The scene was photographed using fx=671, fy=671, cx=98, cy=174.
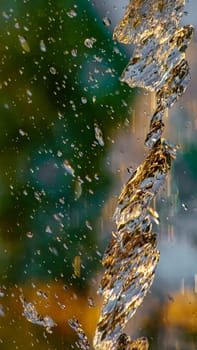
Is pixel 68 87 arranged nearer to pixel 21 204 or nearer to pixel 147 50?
pixel 21 204

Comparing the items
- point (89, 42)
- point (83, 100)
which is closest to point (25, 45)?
point (83, 100)

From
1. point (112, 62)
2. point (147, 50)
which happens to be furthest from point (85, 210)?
point (147, 50)

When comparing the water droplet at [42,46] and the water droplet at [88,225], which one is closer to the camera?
the water droplet at [88,225]

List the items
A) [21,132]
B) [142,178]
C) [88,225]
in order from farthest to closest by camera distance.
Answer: [21,132] → [88,225] → [142,178]

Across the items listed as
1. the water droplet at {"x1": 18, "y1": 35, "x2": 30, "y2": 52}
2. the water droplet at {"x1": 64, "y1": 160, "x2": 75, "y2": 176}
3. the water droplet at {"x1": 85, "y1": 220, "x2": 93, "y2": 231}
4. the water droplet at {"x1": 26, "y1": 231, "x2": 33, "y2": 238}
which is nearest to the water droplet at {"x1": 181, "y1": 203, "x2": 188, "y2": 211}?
the water droplet at {"x1": 85, "y1": 220, "x2": 93, "y2": 231}

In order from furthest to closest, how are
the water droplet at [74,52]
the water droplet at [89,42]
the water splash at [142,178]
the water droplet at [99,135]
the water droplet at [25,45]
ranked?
the water droplet at [25,45] < the water droplet at [74,52] < the water droplet at [99,135] < the water droplet at [89,42] < the water splash at [142,178]

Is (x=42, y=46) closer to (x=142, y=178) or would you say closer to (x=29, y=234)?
(x=29, y=234)

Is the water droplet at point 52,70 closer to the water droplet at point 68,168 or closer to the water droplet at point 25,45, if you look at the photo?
the water droplet at point 25,45

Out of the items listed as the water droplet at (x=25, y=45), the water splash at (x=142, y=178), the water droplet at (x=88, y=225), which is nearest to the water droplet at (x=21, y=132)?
the water droplet at (x=25, y=45)

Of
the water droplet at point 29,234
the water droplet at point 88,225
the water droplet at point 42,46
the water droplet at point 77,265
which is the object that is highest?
the water droplet at point 42,46
